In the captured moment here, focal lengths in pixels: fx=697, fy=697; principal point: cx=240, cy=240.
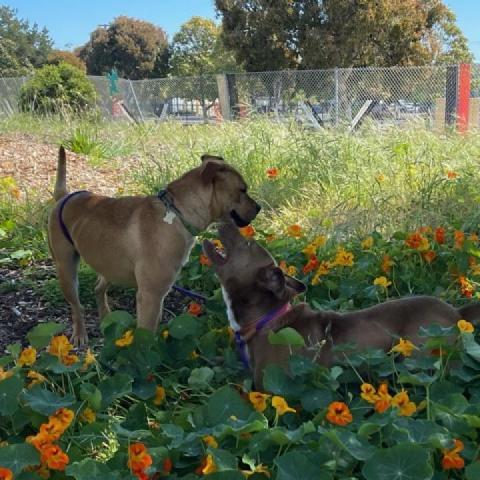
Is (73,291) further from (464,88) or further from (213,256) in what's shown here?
(464,88)

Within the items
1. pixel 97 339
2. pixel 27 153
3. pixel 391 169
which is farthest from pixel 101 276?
pixel 27 153

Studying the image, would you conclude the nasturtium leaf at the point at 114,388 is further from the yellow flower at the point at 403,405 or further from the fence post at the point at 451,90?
the fence post at the point at 451,90

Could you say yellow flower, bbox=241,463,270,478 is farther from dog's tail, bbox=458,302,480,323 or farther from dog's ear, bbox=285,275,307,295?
dog's tail, bbox=458,302,480,323

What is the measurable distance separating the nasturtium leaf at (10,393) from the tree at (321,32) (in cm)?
2603

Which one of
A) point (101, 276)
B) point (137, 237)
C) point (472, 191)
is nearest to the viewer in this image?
point (137, 237)

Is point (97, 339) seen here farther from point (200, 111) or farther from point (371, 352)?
point (200, 111)

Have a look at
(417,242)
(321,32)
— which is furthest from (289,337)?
(321,32)

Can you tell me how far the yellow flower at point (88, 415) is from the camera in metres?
2.93

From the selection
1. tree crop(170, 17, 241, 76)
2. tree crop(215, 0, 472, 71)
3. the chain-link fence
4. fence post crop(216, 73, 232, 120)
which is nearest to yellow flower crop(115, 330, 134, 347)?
the chain-link fence

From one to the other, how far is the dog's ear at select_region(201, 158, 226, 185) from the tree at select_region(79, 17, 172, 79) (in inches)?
2327

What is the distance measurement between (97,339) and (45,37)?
2718 inches

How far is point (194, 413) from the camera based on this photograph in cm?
276

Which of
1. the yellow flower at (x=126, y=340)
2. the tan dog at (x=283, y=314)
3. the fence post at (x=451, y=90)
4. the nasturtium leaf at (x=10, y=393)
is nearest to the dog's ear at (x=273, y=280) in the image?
the tan dog at (x=283, y=314)

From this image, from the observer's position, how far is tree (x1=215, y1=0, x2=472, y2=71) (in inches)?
1077
